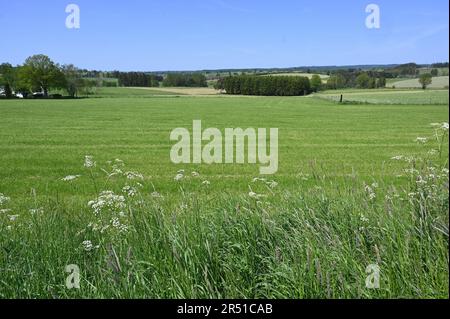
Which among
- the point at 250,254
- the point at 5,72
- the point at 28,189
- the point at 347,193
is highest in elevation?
the point at 5,72

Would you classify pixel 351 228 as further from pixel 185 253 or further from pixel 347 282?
pixel 185 253

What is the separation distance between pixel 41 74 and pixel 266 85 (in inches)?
1176

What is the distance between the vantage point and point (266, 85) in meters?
47.2

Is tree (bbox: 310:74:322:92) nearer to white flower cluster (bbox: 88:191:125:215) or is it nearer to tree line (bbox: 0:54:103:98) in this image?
tree line (bbox: 0:54:103:98)

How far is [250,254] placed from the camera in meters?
3.85

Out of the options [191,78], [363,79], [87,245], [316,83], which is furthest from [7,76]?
[87,245]

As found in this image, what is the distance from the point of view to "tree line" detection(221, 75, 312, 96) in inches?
1444

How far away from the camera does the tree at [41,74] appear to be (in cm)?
5469

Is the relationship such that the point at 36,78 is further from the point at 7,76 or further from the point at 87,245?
the point at 87,245

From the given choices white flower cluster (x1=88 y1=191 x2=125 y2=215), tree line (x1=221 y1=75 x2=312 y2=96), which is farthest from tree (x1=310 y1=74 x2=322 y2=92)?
white flower cluster (x1=88 y1=191 x2=125 y2=215)

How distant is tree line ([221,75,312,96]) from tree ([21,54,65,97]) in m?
27.4

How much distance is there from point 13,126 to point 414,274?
28.7m

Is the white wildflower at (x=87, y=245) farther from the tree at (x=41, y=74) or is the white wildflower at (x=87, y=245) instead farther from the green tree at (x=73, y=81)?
the green tree at (x=73, y=81)
